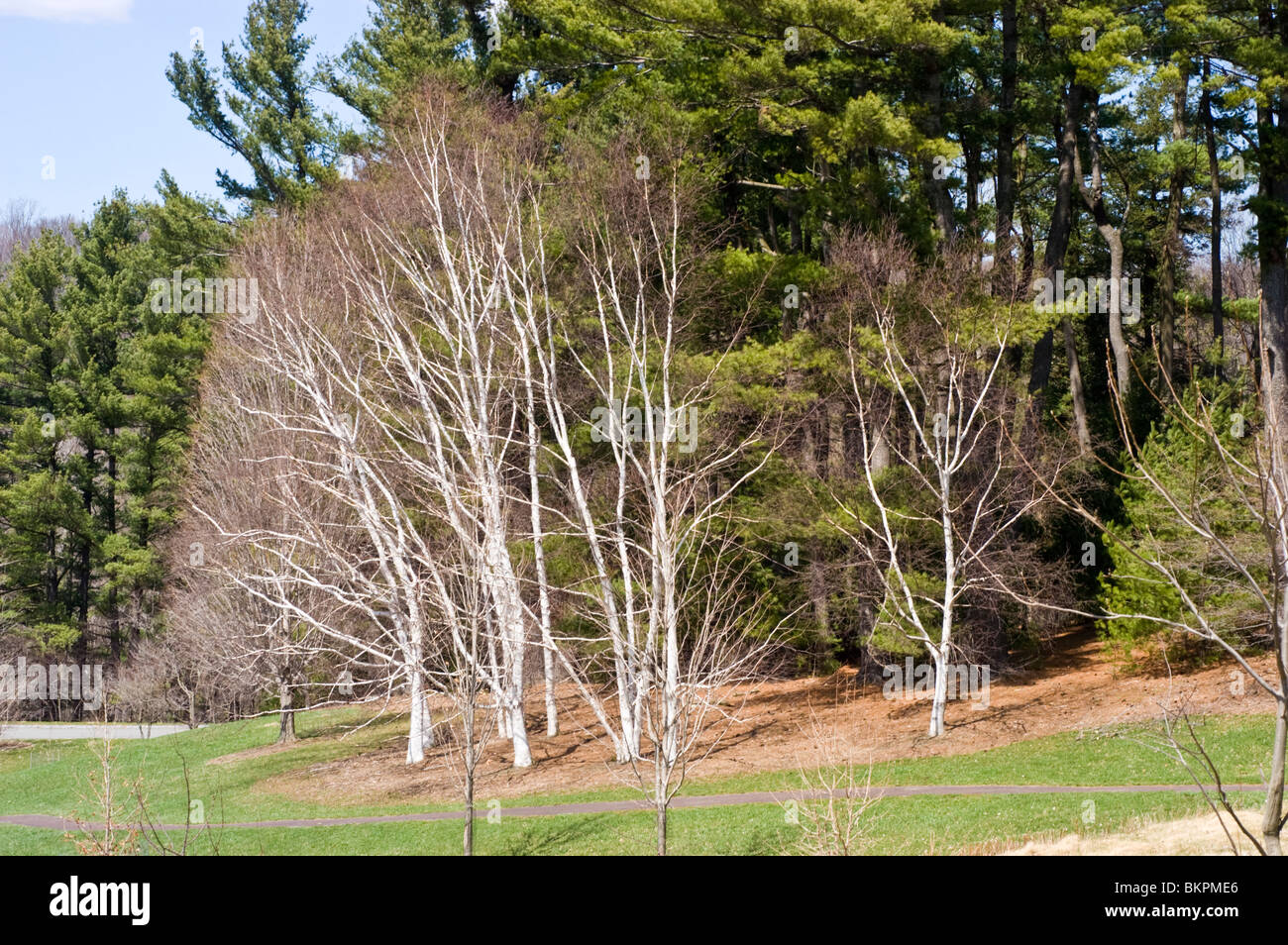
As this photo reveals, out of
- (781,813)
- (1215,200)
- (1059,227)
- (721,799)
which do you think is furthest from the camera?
(1215,200)

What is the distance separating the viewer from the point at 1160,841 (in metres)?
11.1

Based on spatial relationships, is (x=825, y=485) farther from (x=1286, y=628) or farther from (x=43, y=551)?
(x=43, y=551)

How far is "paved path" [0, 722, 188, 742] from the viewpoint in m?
33.9

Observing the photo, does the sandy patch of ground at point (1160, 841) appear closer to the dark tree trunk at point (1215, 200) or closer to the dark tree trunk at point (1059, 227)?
the dark tree trunk at point (1059, 227)

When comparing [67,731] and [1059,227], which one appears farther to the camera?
[67,731]

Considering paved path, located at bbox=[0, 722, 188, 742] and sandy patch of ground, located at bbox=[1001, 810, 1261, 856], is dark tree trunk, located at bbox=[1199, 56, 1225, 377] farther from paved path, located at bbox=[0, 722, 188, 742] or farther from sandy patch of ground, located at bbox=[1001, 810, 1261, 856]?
paved path, located at bbox=[0, 722, 188, 742]

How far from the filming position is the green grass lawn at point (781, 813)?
12.9 meters

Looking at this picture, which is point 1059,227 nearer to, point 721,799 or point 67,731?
point 721,799

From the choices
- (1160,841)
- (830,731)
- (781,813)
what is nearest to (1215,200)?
(830,731)

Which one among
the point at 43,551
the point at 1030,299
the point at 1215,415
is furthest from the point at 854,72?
the point at 43,551

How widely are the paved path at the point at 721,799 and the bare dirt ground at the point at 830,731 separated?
822 millimetres

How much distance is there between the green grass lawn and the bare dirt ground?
0.65m

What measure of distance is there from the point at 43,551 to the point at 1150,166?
131 feet

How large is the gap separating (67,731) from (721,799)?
Answer: 27.9m
